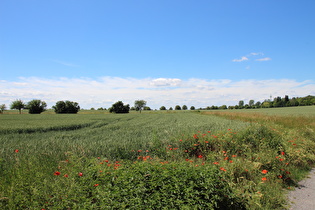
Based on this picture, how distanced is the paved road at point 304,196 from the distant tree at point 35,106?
89.9m

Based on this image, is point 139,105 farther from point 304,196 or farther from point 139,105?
point 304,196

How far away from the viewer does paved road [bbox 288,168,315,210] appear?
3982mm

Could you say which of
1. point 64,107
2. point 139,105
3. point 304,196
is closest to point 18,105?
point 64,107

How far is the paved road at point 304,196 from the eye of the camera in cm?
398

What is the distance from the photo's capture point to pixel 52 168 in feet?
16.6

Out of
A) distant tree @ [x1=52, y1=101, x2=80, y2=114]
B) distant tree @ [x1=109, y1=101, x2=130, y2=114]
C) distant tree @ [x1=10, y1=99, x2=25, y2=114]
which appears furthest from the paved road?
distant tree @ [x1=10, y1=99, x2=25, y2=114]

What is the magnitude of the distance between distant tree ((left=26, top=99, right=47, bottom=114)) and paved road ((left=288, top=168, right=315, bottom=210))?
89941 millimetres

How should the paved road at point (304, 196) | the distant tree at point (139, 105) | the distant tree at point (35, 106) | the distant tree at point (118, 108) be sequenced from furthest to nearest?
the distant tree at point (139, 105), the distant tree at point (118, 108), the distant tree at point (35, 106), the paved road at point (304, 196)

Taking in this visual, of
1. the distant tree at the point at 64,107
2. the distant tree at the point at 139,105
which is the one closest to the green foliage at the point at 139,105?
the distant tree at the point at 139,105

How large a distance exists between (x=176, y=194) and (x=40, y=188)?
2.82 m

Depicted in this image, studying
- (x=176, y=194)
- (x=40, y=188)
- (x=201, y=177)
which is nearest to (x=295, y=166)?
(x=201, y=177)

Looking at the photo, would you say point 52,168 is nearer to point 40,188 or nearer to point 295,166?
point 40,188

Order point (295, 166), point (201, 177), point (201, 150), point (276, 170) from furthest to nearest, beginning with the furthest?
point (201, 150)
point (295, 166)
point (276, 170)
point (201, 177)

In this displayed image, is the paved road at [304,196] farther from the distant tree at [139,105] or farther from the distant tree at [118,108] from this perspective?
the distant tree at [139,105]
